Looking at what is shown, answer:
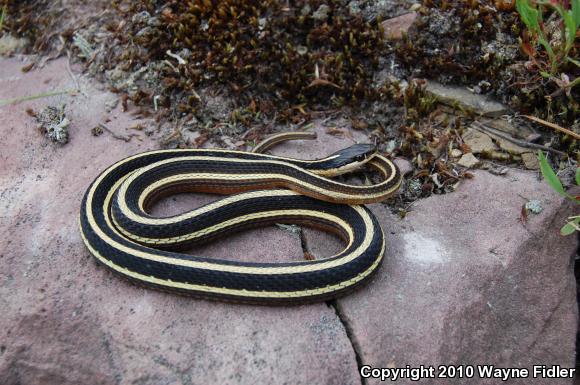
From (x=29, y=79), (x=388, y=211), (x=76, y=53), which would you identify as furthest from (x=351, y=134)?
(x=29, y=79)

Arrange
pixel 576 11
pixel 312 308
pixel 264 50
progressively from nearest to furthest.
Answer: pixel 312 308 < pixel 576 11 < pixel 264 50

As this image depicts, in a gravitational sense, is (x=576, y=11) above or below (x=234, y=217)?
above

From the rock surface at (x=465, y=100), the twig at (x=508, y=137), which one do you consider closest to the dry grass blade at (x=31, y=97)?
the rock surface at (x=465, y=100)

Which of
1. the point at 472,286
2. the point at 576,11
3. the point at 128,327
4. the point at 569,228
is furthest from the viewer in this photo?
the point at 569,228

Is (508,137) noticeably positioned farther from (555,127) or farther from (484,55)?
(484,55)

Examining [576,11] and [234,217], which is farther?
[234,217]

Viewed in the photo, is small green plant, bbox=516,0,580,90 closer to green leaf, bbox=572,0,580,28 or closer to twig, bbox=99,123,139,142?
green leaf, bbox=572,0,580,28

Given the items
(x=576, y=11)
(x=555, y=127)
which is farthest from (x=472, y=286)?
(x=576, y=11)
